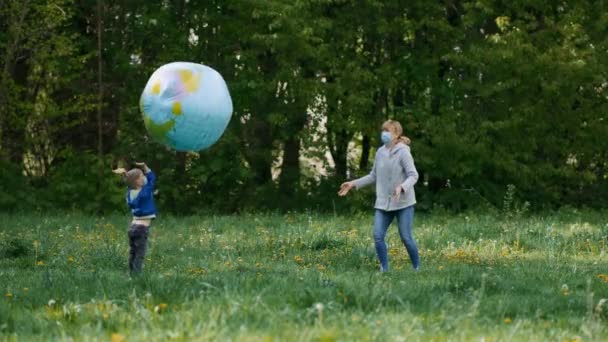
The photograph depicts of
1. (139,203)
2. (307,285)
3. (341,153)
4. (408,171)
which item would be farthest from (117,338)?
(341,153)

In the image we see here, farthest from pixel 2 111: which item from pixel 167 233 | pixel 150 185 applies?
pixel 150 185

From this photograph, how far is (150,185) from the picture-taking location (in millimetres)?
10359

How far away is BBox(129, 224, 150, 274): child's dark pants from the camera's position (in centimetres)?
1034

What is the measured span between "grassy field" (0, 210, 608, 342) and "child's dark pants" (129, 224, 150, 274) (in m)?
0.32

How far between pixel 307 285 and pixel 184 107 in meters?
3.11

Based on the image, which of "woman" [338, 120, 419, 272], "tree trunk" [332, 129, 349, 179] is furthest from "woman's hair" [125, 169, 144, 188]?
"tree trunk" [332, 129, 349, 179]

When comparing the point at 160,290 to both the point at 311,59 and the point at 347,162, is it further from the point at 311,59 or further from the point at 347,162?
the point at 347,162

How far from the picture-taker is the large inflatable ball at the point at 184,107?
10352 mm

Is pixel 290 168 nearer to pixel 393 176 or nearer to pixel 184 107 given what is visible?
pixel 393 176

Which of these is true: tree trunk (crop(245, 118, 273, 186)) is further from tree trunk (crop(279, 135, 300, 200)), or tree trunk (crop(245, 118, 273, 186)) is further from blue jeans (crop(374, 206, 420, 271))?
blue jeans (crop(374, 206, 420, 271))

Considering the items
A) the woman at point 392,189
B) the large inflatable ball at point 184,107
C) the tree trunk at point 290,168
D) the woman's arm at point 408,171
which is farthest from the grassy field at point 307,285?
the tree trunk at point 290,168

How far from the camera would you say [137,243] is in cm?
1038

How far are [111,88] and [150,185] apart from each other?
14.8 meters

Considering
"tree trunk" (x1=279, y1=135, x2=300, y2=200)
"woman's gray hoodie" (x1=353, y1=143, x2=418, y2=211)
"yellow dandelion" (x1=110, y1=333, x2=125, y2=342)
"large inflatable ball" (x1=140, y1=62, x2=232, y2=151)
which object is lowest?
"tree trunk" (x1=279, y1=135, x2=300, y2=200)
